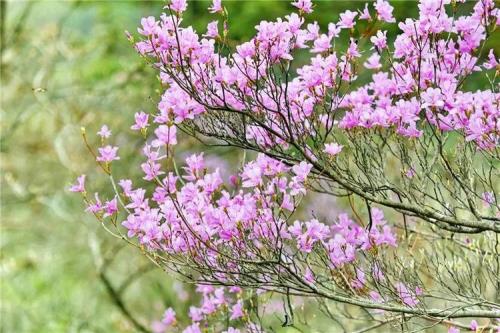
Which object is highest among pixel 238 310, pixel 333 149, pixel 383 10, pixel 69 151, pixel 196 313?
pixel 69 151

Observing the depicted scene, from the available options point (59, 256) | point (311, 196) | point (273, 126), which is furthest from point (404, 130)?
point (59, 256)

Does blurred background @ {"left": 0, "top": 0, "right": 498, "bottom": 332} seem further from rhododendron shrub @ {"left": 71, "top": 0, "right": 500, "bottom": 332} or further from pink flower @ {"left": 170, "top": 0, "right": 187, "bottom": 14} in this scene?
pink flower @ {"left": 170, "top": 0, "right": 187, "bottom": 14}

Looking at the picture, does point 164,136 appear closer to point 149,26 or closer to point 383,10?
point 149,26

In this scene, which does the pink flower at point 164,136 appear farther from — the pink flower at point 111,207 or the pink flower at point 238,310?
the pink flower at point 238,310

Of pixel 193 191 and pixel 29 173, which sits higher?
pixel 29 173

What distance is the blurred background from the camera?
8586 millimetres

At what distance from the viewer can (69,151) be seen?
10.3m

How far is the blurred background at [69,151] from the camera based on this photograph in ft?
28.2

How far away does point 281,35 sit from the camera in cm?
289

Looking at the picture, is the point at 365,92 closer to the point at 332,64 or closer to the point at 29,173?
the point at 332,64

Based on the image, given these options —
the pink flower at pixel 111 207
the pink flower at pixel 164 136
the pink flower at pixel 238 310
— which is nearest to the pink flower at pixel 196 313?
the pink flower at pixel 238 310

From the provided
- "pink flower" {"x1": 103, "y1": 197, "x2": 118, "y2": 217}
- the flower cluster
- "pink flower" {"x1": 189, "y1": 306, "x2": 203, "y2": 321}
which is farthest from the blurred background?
the flower cluster

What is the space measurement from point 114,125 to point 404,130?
694 centimetres

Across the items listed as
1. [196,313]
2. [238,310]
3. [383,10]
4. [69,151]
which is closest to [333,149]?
[383,10]
